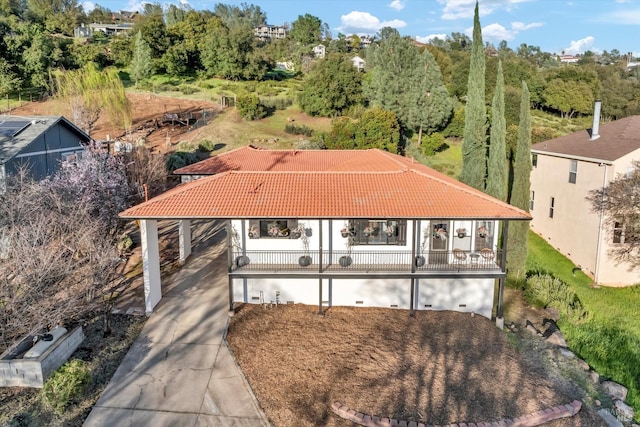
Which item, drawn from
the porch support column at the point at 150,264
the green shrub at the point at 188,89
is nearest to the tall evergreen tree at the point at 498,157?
the porch support column at the point at 150,264

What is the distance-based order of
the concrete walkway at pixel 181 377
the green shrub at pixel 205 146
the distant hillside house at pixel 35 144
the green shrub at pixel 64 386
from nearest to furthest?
the green shrub at pixel 64 386, the concrete walkway at pixel 181 377, the distant hillside house at pixel 35 144, the green shrub at pixel 205 146

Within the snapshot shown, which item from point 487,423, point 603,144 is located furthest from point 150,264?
point 603,144

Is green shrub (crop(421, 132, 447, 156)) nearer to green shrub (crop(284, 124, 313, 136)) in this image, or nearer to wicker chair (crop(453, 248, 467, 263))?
green shrub (crop(284, 124, 313, 136))

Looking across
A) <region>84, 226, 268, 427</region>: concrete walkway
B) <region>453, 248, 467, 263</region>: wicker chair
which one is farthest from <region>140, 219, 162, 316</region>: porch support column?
<region>453, 248, 467, 263</region>: wicker chair

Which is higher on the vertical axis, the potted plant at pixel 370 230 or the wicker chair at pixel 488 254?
the potted plant at pixel 370 230

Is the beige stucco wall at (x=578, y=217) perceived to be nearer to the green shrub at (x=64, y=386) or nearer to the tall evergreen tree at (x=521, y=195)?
the tall evergreen tree at (x=521, y=195)

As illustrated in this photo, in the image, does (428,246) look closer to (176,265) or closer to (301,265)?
(301,265)
